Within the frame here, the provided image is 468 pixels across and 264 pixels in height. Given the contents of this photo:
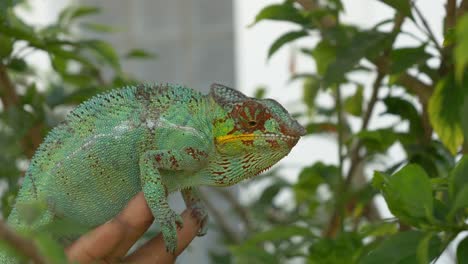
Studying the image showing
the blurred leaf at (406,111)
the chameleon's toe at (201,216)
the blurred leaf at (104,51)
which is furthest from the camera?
the blurred leaf at (104,51)

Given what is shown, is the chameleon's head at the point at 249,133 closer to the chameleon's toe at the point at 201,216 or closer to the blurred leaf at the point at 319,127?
the chameleon's toe at the point at 201,216

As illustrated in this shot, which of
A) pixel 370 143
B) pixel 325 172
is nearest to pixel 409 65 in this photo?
pixel 370 143

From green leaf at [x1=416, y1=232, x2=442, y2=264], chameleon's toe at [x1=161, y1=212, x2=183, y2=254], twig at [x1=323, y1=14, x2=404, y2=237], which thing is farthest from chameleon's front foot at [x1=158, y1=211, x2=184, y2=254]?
twig at [x1=323, y1=14, x2=404, y2=237]

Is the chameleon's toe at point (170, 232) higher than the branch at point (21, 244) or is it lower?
lower

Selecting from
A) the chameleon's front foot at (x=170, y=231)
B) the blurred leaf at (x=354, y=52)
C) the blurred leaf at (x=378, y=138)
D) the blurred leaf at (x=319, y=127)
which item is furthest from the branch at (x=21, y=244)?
the blurred leaf at (x=319, y=127)

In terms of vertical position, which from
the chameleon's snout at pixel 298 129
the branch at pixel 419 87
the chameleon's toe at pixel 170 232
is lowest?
the chameleon's toe at pixel 170 232

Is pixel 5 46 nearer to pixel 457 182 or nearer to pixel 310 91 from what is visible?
pixel 310 91

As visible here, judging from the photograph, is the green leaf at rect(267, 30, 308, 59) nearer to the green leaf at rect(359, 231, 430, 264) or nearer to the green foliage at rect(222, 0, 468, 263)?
→ the green foliage at rect(222, 0, 468, 263)

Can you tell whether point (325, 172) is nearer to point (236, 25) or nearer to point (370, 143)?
point (370, 143)
